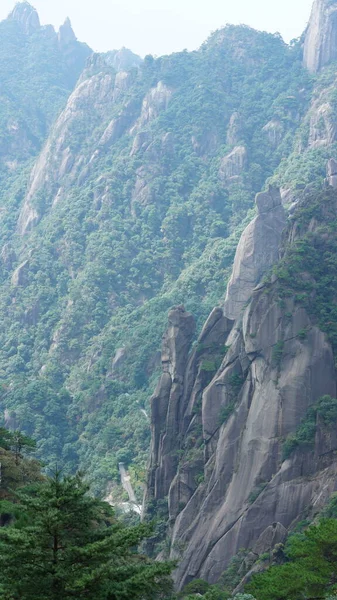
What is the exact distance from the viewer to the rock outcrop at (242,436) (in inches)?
1827

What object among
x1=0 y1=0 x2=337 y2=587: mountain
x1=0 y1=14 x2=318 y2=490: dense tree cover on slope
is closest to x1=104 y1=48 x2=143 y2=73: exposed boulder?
x1=0 y1=0 x2=337 y2=587: mountain

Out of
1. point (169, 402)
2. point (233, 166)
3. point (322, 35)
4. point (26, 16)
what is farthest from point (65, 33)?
point (169, 402)

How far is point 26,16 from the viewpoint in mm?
194750

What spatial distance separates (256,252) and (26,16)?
136727 millimetres

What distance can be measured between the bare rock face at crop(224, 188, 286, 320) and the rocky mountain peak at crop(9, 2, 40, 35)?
12672cm

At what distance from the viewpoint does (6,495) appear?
3159cm

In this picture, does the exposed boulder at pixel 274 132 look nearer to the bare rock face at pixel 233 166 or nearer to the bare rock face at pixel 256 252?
the bare rock face at pixel 233 166

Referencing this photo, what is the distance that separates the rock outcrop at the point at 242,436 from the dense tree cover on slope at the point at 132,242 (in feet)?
58.5

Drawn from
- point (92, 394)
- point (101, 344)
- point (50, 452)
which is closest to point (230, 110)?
point (101, 344)

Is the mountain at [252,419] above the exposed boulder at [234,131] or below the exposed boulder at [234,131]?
below

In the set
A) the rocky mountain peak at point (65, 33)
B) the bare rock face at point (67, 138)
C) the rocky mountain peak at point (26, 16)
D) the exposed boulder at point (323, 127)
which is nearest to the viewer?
the exposed boulder at point (323, 127)

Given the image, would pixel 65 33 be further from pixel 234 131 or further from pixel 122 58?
pixel 234 131

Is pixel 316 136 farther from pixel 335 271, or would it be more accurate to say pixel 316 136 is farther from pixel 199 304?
pixel 335 271

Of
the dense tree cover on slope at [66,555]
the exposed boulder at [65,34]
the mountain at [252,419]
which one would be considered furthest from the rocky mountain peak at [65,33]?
the dense tree cover on slope at [66,555]
